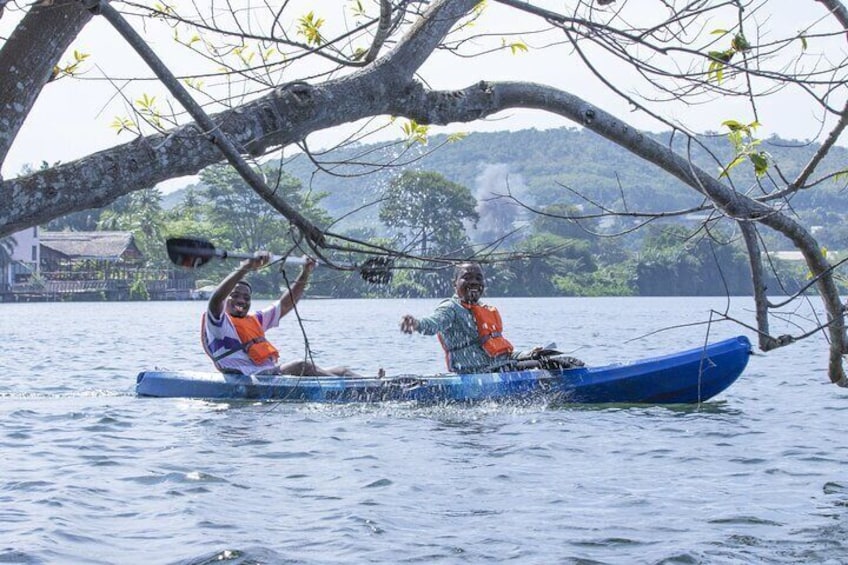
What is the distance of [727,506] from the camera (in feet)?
25.0

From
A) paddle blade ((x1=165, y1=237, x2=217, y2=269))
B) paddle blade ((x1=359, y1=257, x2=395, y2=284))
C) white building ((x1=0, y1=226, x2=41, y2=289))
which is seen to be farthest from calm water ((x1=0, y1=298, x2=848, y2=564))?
white building ((x1=0, y1=226, x2=41, y2=289))

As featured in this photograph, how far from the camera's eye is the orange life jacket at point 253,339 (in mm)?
12430

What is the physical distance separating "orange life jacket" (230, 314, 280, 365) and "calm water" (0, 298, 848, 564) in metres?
0.55

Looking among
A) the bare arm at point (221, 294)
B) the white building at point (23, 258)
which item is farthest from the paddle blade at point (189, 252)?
the white building at point (23, 258)

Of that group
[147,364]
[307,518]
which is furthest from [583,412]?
[147,364]

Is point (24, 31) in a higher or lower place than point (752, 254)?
higher

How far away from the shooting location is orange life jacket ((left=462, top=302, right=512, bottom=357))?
11828 mm

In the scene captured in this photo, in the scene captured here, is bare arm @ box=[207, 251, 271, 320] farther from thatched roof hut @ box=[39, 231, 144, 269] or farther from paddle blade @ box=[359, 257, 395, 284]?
thatched roof hut @ box=[39, 231, 144, 269]

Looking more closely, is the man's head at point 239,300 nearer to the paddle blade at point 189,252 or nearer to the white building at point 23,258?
Answer: the paddle blade at point 189,252

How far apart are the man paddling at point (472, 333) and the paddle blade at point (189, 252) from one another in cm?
722

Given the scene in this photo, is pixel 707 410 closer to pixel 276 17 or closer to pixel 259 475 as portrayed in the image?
pixel 259 475

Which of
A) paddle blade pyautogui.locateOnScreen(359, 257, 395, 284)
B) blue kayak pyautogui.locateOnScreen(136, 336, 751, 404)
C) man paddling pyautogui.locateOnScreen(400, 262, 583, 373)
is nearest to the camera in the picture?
paddle blade pyautogui.locateOnScreen(359, 257, 395, 284)

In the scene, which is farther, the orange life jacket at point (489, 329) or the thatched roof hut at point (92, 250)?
the thatched roof hut at point (92, 250)

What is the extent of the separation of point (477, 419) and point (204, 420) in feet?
8.60
